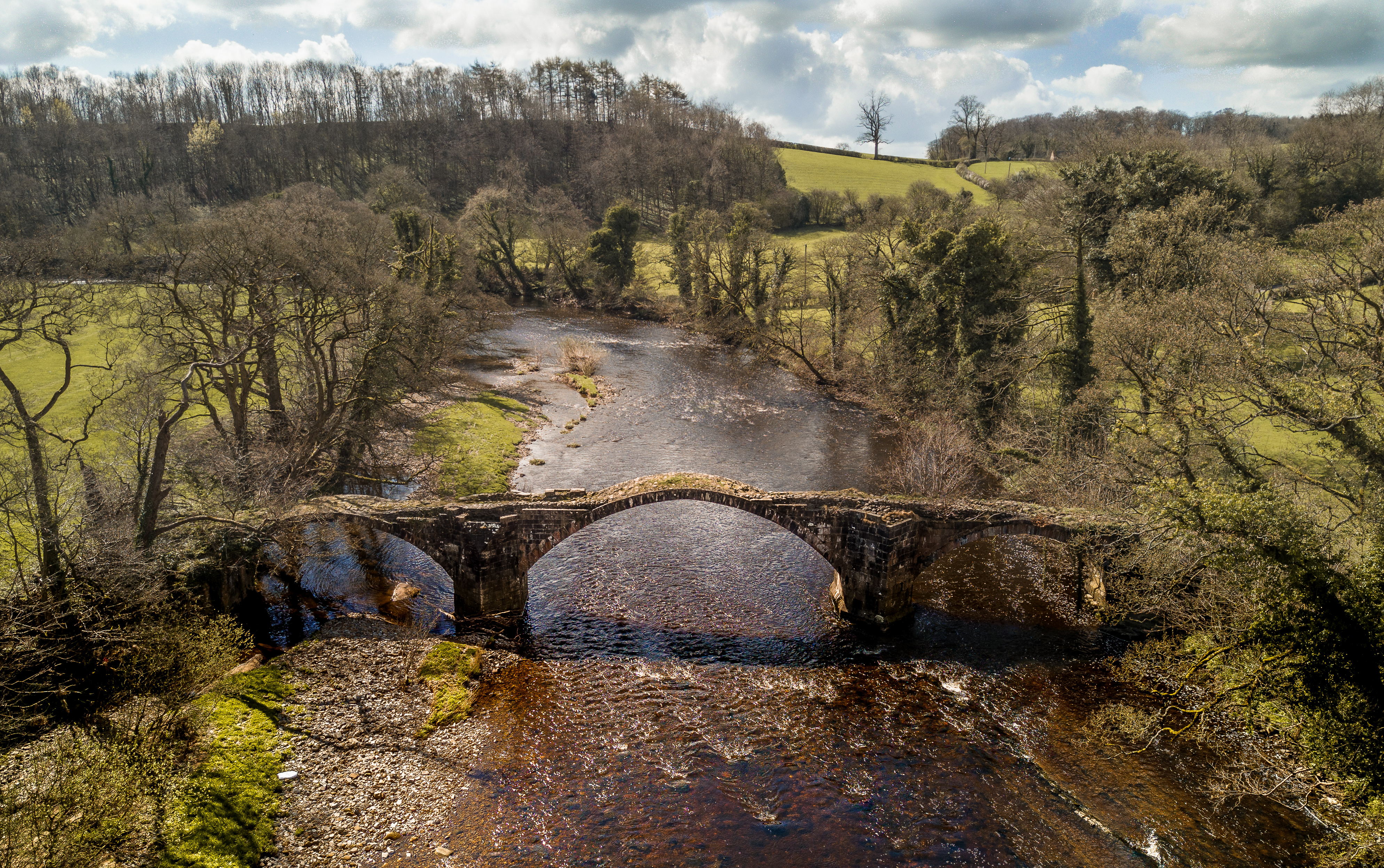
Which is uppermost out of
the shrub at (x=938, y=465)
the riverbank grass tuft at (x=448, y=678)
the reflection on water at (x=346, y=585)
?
the shrub at (x=938, y=465)

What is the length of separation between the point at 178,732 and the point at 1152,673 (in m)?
23.5

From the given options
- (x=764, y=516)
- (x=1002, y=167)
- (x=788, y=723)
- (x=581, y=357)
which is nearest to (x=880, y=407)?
(x=581, y=357)

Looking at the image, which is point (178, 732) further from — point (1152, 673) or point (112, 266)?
point (1152, 673)

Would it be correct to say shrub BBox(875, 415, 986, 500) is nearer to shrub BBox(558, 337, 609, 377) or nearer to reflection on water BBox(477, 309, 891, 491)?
reflection on water BBox(477, 309, 891, 491)

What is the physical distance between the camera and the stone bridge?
66.1 ft

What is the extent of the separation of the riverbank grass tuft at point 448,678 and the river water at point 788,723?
532 millimetres

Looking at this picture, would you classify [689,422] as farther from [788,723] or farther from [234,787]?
[234,787]

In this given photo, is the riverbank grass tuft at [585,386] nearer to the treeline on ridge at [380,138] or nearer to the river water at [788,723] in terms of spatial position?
the river water at [788,723]

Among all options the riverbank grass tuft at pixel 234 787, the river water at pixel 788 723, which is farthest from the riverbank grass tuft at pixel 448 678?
the riverbank grass tuft at pixel 234 787

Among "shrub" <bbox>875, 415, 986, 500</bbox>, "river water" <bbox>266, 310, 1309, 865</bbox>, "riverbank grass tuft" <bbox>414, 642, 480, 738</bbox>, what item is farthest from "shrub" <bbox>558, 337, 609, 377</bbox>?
"riverbank grass tuft" <bbox>414, 642, 480, 738</bbox>

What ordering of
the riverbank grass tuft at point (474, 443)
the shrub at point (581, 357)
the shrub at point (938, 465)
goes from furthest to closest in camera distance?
the shrub at point (581, 357) < the riverbank grass tuft at point (474, 443) < the shrub at point (938, 465)

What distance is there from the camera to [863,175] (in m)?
84.4

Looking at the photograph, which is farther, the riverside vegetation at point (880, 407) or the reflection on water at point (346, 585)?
the reflection on water at point (346, 585)

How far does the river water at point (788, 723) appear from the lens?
44.5 feet
